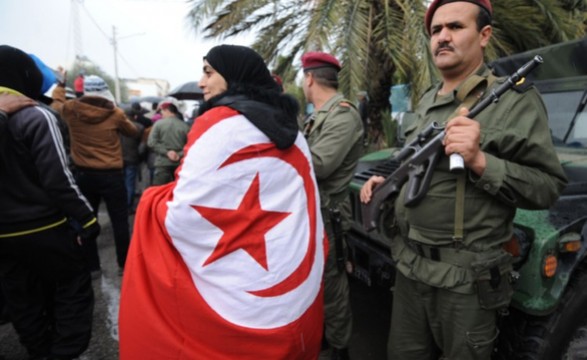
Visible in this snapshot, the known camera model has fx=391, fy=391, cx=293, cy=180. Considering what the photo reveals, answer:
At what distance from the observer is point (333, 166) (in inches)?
92.6

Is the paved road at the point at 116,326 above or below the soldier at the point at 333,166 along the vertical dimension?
below

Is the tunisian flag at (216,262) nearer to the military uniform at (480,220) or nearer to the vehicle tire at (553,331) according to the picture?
the military uniform at (480,220)

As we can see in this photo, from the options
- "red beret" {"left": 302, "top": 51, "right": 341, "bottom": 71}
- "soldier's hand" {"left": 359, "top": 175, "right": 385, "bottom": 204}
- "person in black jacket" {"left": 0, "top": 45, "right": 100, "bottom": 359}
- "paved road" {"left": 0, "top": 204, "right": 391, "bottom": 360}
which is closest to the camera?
"soldier's hand" {"left": 359, "top": 175, "right": 385, "bottom": 204}

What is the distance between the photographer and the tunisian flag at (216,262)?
1.53 meters

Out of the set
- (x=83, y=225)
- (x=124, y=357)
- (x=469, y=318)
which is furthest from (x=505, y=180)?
(x=83, y=225)

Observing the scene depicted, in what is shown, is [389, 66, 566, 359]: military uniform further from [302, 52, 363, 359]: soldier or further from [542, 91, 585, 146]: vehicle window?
[542, 91, 585, 146]: vehicle window

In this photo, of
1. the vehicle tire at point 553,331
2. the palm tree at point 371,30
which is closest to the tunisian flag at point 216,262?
the vehicle tire at point 553,331

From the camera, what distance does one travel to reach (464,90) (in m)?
1.56

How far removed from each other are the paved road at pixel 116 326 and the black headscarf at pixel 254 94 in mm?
1761

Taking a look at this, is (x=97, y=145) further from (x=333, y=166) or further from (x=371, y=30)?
(x=371, y=30)

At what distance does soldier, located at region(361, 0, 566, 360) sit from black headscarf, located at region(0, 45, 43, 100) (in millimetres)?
2266

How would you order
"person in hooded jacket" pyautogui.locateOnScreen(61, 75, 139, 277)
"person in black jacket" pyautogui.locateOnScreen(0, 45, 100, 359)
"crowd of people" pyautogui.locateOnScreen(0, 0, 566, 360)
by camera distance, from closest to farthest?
"crowd of people" pyautogui.locateOnScreen(0, 0, 566, 360) < "person in black jacket" pyautogui.locateOnScreen(0, 45, 100, 359) < "person in hooded jacket" pyautogui.locateOnScreen(61, 75, 139, 277)

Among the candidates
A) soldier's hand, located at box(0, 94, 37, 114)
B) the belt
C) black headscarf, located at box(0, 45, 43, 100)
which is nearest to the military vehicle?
the belt

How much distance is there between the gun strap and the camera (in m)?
1.50
